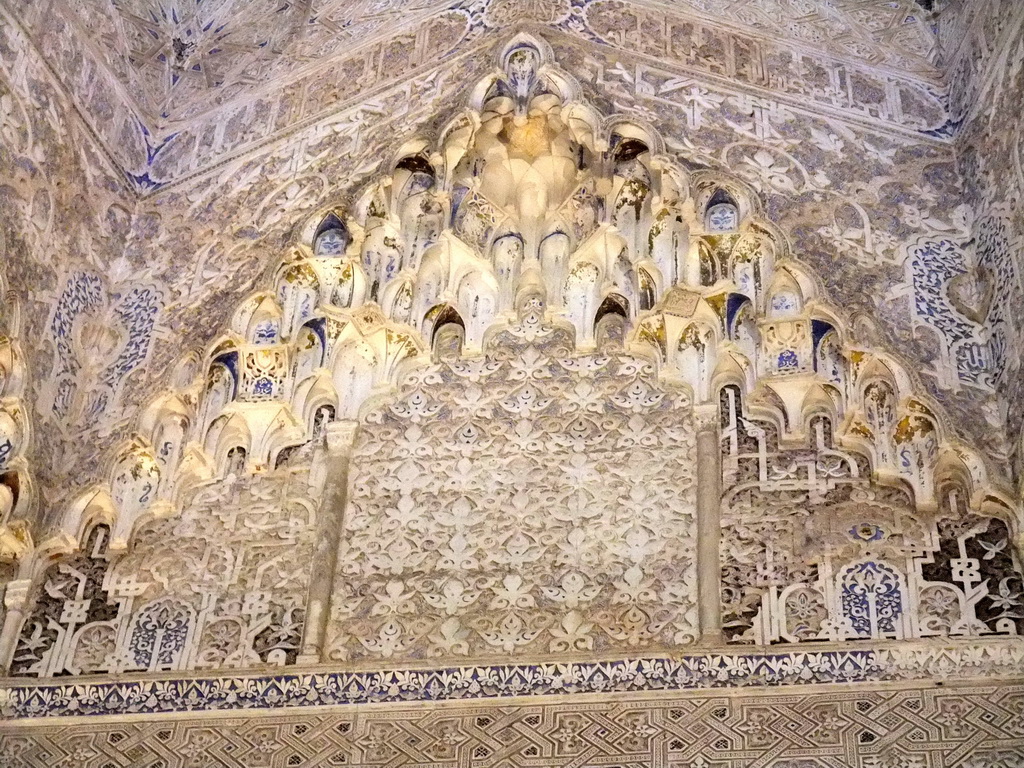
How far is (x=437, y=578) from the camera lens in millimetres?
6559

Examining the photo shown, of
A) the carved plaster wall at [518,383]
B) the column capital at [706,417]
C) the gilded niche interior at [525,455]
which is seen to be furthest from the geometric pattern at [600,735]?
the column capital at [706,417]

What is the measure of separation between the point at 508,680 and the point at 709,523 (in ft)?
3.00

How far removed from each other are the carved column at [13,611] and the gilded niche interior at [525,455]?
0.05ft

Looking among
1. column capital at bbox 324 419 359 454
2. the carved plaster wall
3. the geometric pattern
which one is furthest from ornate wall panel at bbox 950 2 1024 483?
column capital at bbox 324 419 359 454

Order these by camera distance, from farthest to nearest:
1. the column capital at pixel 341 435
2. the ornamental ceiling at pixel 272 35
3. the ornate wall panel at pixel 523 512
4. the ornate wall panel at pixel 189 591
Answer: the ornamental ceiling at pixel 272 35
the column capital at pixel 341 435
the ornate wall panel at pixel 189 591
the ornate wall panel at pixel 523 512

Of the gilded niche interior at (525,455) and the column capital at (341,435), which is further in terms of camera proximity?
the column capital at (341,435)

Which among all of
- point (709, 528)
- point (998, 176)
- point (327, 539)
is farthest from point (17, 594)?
point (998, 176)

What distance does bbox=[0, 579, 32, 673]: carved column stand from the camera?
6.62 m

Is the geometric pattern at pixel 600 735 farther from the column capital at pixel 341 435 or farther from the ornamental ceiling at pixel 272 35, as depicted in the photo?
the ornamental ceiling at pixel 272 35

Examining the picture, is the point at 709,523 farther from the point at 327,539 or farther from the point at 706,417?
the point at 327,539

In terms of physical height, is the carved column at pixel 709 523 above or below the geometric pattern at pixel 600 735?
above

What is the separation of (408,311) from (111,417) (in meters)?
1.22

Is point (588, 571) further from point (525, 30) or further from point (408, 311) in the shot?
point (525, 30)

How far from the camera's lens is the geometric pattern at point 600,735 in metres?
5.75
